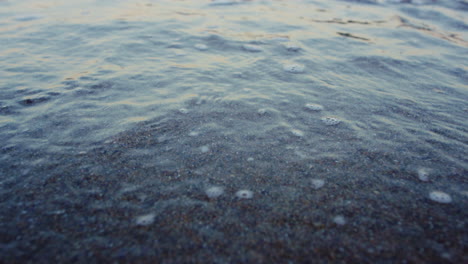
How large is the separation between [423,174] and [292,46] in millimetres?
3441

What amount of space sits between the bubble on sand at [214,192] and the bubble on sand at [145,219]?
430 millimetres

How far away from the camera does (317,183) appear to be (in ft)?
6.95

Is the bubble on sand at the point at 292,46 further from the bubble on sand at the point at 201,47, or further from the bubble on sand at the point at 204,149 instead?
the bubble on sand at the point at 204,149

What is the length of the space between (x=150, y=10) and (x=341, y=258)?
7448mm

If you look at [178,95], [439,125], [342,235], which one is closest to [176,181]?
[342,235]

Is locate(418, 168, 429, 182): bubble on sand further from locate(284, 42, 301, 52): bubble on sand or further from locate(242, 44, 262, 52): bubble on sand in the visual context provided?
locate(242, 44, 262, 52): bubble on sand

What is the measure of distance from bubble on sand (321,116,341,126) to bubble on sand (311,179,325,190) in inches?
39.7

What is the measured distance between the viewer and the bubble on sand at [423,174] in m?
2.18

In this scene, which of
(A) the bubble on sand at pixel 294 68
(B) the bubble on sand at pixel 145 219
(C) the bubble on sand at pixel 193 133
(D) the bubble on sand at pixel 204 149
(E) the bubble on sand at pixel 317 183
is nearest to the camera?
(B) the bubble on sand at pixel 145 219

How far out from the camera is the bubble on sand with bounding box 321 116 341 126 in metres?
2.95

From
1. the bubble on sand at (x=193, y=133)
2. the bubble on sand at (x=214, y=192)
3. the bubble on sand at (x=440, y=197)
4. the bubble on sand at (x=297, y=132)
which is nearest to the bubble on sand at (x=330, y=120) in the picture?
the bubble on sand at (x=297, y=132)

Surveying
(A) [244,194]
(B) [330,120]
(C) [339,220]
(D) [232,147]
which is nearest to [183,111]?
(D) [232,147]

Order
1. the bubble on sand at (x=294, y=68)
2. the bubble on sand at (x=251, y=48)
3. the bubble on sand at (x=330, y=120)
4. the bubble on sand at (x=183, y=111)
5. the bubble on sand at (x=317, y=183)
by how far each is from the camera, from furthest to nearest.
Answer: the bubble on sand at (x=251, y=48) < the bubble on sand at (x=294, y=68) < the bubble on sand at (x=183, y=111) < the bubble on sand at (x=330, y=120) < the bubble on sand at (x=317, y=183)

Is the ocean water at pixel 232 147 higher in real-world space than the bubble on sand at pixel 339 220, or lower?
higher
